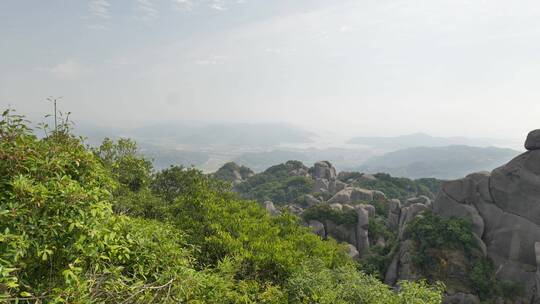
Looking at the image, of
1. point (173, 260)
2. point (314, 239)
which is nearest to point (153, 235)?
point (173, 260)

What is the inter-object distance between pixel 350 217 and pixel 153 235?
125ft

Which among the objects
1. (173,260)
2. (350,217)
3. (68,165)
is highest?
(68,165)

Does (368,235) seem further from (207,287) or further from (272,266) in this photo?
(207,287)

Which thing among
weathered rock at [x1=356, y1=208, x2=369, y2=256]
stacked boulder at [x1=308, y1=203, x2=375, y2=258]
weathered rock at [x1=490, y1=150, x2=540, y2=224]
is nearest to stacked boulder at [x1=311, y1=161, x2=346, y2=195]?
stacked boulder at [x1=308, y1=203, x2=375, y2=258]

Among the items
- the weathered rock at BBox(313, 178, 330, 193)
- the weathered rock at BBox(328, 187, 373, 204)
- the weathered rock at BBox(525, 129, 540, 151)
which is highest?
the weathered rock at BBox(525, 129, 540, 151)

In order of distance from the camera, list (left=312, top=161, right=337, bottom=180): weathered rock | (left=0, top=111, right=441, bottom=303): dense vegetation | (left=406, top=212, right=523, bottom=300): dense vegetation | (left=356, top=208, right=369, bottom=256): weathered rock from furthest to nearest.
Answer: (left=312, top=161, right=337, bottom=180): weathered rock → (left=356, top=208, right=369, bottom=256): weathered rock → (left=406, top=212, right=523, bottom=300): dense vegetation → (left=0, top=111, right=441, bottom=303): dense vegetation

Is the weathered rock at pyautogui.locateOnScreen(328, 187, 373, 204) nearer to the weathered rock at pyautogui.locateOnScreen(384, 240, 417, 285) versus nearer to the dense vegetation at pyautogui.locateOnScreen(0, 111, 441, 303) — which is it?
the weathered rock at pyautogui.locateOnScreen(384, 240, 417, 285)

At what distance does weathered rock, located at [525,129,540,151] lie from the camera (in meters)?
31.0

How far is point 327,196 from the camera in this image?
6331cm

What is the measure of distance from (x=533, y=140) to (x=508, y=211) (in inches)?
293

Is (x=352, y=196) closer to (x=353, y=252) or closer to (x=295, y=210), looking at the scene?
(x=295, y=210)

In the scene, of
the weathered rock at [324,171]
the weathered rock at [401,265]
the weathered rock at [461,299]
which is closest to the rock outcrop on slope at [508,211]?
the weathered rock at [461,299]

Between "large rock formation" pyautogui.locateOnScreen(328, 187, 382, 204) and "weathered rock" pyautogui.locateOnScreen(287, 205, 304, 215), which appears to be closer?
"weathered rock" pyautogui.locateOnScreen(287, 205, 304, 215)

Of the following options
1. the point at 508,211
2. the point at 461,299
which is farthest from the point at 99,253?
the point at 508,211
